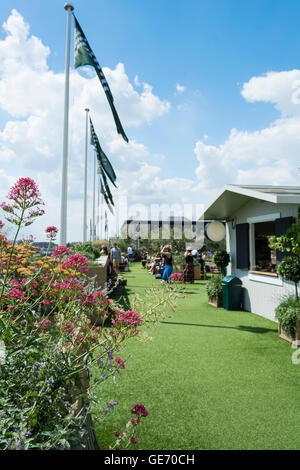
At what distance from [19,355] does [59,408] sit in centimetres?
30

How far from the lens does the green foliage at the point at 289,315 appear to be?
482cm

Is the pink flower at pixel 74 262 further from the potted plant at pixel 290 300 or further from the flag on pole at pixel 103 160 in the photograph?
the flag on pole at pixel 103 160

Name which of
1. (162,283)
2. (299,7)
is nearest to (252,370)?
(162,283)

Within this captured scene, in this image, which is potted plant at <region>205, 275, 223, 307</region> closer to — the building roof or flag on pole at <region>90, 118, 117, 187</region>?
the building roof

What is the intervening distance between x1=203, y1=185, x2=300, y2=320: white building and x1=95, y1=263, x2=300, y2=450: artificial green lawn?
4.92ft

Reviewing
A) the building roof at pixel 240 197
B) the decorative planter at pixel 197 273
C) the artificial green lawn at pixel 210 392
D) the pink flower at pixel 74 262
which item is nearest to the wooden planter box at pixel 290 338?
the artificial green lawn at pixel 210 392

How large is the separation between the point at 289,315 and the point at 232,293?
2774mm

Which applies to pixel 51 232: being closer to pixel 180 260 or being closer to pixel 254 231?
pixel 254 231

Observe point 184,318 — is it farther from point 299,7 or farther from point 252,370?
point 299,7

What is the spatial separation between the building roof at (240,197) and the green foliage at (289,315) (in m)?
1.92

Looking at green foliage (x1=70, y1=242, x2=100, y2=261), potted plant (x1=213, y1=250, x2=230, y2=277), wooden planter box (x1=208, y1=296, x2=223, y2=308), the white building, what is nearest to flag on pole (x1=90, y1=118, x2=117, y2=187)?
green foliage (x1=70, y1=242, x2=100, y2=261)

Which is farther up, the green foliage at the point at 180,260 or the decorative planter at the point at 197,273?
the green foliage at the point at 180,260

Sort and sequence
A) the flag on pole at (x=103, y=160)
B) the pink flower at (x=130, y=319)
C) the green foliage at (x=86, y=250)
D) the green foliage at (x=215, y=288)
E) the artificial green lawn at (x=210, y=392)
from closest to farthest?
the pink flower at (x=130, y=319), the artificial green lawn at (x=210, y=392), the green foliage at (x=215, y=288), the green foliage at (x=86, y=250), the flag on pole at (x=103, y=160)

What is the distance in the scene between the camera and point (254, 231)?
26.8 feet
